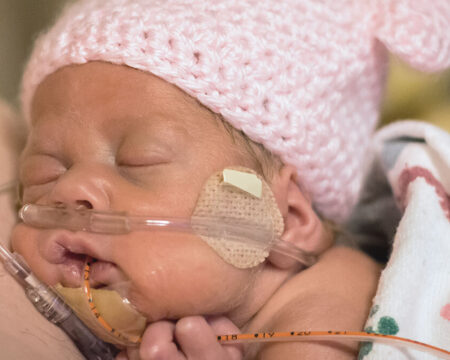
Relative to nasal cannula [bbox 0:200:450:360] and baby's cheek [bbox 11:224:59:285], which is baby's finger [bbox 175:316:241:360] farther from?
baby's cheek [bbox 11:224:59:285]

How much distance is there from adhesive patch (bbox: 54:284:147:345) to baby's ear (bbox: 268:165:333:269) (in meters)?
0.32

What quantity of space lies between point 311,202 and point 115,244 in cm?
54

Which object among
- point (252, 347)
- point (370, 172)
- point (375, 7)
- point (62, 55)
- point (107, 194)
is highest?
point (375, 7)

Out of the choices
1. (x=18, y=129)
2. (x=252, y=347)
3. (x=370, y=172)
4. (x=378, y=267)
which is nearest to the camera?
(x=252, y=347)

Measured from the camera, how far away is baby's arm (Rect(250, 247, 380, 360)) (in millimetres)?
1084

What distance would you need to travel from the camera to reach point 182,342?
1050 millimetres

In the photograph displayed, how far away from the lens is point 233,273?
43.3 inches

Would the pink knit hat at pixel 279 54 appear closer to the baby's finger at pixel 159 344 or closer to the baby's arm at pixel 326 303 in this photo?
the baby's arm at pixel 326 303

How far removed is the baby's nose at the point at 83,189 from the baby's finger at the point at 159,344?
237mm

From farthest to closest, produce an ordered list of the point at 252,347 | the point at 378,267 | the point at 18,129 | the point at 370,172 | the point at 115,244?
1. the point at 370,172
2. the point at 18,129
3. the point at 378,267
4. the point at 252,347
5. the point at 115,244

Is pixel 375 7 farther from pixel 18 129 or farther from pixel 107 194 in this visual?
pixel 18 129

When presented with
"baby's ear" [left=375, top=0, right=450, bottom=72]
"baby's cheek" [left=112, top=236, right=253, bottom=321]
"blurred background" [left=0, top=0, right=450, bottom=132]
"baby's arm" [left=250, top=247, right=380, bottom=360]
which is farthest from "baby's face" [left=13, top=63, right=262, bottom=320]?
"blurred background" [left=0, top=0, right=450, bottom=132]

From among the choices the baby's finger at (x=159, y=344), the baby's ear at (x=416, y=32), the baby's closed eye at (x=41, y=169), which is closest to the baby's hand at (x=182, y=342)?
the baby's finger at (x=159, y=344)

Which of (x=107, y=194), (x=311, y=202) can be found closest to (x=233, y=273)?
(x=107, y=194)
